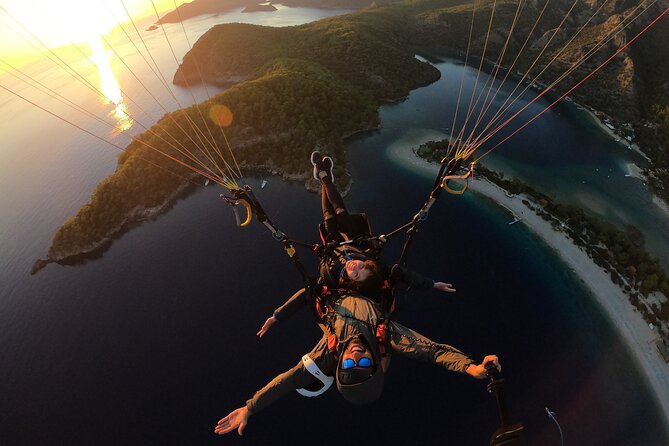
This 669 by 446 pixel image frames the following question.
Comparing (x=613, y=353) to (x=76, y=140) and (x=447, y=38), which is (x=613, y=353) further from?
(x=76, y=140)

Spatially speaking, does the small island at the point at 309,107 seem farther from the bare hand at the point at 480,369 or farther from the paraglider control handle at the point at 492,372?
the paraglider control handle at the point at 492,372

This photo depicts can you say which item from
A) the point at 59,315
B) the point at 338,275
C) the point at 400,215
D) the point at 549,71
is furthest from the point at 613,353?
the point at 549,71

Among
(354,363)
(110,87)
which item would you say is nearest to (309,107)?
(354,363)

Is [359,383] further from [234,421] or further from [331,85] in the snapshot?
[331,85]

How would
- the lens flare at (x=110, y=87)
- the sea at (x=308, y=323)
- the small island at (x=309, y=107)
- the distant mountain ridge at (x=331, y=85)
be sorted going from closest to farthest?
1. the sea at (x=308, y=323)
2. the small island at (x=309, y=107)
3. the distant mountain ridge at (x=331, y=85)
4. the lens flare at (x=110, y=87)

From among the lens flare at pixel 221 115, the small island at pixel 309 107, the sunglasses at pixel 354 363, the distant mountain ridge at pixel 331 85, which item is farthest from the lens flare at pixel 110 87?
the sunglasses at pixel 354 363

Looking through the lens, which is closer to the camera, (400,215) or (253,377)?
(253,377)
